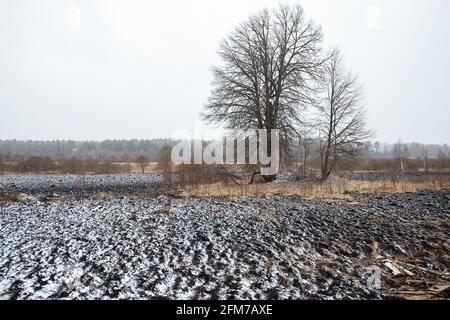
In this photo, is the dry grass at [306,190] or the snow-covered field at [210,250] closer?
the snow-covered field at [210,250]

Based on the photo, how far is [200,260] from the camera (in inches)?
234

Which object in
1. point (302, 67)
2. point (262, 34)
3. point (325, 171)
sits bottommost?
point (325, 171)

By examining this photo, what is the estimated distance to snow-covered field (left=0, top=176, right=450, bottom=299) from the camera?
4742mm

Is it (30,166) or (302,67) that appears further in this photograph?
(30,166)

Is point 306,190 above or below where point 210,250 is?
above

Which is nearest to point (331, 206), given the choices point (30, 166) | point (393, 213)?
point (393, 213)

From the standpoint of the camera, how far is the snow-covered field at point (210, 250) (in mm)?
4742

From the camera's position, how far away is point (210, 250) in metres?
6.55

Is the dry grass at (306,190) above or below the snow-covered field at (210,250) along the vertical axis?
above

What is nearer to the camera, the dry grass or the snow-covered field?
the snow-covered field

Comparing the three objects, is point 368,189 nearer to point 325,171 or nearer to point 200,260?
point 325,171

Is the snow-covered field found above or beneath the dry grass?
beneath

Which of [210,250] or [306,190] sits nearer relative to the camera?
[210,250]

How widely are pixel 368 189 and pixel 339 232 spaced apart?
11.2 m
